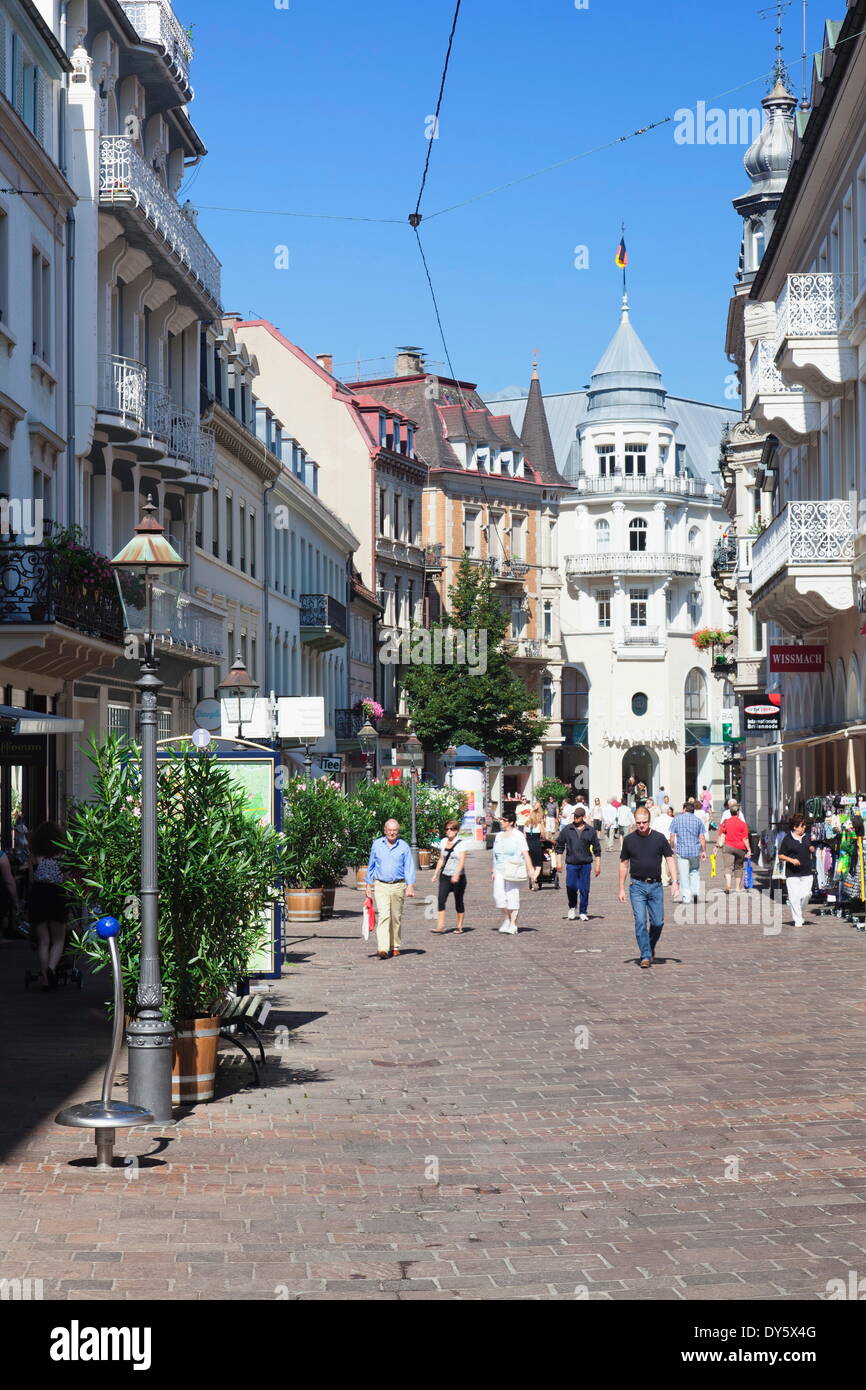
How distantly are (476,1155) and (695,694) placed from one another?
8666 centimetres

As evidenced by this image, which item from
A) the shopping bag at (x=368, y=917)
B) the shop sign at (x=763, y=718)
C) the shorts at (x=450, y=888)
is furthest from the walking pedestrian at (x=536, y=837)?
the shopping bag at (x=368, y=917)

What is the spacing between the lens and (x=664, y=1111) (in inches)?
430

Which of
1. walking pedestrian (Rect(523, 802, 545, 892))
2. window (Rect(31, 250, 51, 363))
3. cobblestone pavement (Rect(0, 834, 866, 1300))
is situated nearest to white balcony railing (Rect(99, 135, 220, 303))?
window (Rect(31, 250, 51, 363))

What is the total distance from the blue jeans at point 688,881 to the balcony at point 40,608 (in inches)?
450

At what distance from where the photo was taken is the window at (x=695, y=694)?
9481 centimetres

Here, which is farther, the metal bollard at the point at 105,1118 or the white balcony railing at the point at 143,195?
the white balcony railing at the point at 143,195

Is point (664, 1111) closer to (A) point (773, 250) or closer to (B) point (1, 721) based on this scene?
(B) point (1, 721)

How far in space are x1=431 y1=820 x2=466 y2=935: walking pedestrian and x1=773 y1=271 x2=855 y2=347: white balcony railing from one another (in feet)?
33.7

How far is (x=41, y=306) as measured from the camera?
26594mm

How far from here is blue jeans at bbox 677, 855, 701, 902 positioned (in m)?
31.1

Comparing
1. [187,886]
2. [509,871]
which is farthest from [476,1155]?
[509,871]

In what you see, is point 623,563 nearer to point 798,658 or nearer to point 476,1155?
point 798,658

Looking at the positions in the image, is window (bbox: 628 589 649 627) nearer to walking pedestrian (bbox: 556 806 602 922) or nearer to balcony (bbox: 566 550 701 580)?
balcony (bbox: 566 550 701 580)

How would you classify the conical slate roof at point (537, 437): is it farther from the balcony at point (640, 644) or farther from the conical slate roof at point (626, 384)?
the balcony at point (640, 644)
